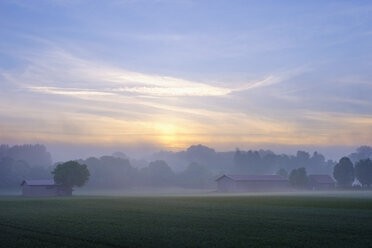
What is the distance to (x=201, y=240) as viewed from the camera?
28.7 meters

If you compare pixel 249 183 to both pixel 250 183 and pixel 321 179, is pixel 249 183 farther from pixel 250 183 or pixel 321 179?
pixel 321 179

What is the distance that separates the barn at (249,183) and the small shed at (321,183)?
884 inches

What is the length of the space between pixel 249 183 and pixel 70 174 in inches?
2840

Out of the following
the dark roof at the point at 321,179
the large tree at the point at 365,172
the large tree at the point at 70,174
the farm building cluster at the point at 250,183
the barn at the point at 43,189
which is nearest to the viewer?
the barn at the point at 43,189

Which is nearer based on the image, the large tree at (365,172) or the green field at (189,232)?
the green field at (189,232)

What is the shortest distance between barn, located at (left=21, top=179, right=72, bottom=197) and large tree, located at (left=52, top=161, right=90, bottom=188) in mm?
2117

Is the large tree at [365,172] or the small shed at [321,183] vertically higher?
the large tree at [365,172]

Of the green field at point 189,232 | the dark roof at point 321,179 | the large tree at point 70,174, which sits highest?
the large tree at point 70,174

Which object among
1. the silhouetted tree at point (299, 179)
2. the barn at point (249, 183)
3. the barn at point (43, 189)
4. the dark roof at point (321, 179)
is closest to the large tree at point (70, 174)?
the barn at point (43, 189)

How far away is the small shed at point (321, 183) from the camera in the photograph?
19219 centimetres

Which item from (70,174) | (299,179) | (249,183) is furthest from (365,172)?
(70,174)

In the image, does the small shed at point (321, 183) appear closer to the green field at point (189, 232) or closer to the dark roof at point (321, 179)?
the dark roof at point (321, 179)

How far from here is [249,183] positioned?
557 feet

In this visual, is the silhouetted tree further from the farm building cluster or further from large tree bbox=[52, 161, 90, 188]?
large tree bbox=[52, 161, 90, 188]
